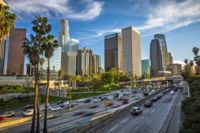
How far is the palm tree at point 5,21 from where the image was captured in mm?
23216

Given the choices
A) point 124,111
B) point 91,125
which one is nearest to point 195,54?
point 124,111

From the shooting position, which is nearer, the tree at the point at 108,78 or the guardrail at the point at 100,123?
the guardrail at the point at 100,123

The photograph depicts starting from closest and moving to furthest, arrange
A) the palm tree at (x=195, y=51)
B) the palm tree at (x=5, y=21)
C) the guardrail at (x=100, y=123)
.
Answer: the palm tree at (x=5, y=21) → the guardrail at (x=100, y=123) → the palm tree at (x=195, y=51)

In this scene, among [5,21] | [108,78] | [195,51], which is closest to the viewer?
[5,21]

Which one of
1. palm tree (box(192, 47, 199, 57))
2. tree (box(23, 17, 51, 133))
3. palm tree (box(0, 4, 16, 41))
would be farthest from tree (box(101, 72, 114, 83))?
palm tree (box(0, 4, 16, 41))

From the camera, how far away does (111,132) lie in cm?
2852

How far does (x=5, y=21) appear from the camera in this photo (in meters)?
23.7

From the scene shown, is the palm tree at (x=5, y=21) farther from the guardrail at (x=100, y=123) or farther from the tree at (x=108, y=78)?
the tree at (x=108, y=78)

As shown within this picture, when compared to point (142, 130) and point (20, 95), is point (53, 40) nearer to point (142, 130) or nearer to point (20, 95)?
point (142, 130)

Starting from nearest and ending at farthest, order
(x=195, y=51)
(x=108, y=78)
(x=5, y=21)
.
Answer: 1. (x=5, y=21)
2. (x=195, y=51)
3. (x=108, y=78)

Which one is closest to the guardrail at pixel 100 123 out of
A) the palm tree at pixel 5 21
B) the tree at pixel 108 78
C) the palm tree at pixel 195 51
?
the palm tree at pixel 5 21

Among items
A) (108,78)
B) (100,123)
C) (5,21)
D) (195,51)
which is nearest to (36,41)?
(5,21)

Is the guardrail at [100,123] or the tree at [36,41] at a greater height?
the tree at [36,41]

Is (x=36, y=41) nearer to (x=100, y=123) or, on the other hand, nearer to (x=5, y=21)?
(x=5, y=21)
